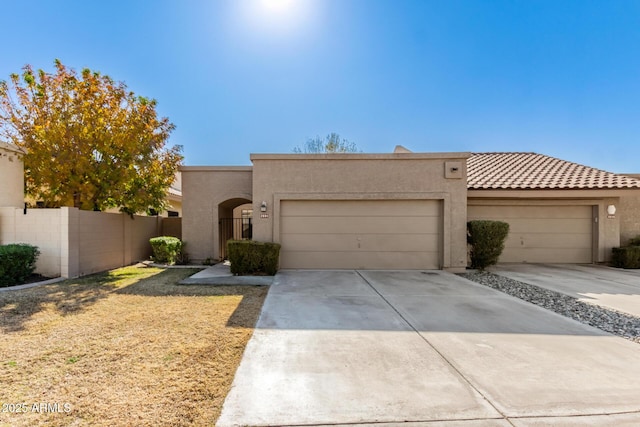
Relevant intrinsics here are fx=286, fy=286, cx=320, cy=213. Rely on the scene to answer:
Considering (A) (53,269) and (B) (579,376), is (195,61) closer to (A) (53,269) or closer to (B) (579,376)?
(A) (53,269)

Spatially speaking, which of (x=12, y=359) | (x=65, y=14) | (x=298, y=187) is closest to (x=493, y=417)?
(x=12, y=359)

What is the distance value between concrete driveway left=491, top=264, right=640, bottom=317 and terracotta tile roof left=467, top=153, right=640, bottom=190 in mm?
3009

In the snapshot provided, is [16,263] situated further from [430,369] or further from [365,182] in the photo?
[365,182]

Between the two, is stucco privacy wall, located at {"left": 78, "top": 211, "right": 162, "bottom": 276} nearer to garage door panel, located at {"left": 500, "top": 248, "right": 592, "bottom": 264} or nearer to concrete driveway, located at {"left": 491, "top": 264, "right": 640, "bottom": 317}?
concrete driveway, located at {"left": 491, "top": 264, "right": 640, "bottom": 317}

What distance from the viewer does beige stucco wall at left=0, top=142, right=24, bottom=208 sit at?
8.41 meters

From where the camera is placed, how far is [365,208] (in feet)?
33.4

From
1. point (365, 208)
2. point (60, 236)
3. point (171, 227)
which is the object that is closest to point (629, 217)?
point (365, 208)

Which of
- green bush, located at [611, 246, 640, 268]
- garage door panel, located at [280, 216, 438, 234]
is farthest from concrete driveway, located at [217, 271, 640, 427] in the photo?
green bush, located at [611, 246, 640, 268]

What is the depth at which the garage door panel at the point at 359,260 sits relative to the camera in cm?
1012

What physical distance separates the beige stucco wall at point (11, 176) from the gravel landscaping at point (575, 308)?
14.2 m

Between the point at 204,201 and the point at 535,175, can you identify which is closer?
the point at 204,201

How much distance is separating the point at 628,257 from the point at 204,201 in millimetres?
16345

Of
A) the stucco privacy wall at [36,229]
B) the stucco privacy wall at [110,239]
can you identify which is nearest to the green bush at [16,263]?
the stucco privacy wall at [36,229]

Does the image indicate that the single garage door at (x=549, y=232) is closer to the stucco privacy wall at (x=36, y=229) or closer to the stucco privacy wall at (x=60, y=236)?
the stucco privacy wall at (x=60, y=236)
